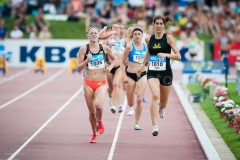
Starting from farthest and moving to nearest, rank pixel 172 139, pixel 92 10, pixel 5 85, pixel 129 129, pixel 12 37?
1. pixel 92 10
2. pixel 12 37
3. pixel 5 85
4. pixel 129 129
5. pixel 172 139

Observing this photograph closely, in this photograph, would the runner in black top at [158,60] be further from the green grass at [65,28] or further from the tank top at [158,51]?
the green grass at [65,28]

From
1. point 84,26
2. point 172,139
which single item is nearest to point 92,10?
point 84,26

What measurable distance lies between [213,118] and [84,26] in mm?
21981

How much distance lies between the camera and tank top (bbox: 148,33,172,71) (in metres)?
12.5

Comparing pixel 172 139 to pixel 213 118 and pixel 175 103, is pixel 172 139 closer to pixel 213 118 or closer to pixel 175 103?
pixel 213 118

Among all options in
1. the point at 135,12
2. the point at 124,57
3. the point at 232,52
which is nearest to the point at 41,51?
the point at 135,12

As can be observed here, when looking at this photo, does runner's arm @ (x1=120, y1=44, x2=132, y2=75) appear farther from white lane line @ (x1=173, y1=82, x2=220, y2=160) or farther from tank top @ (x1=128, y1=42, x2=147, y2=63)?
white lane line @ (x1=173, y1=82, x2=220, y2=160)

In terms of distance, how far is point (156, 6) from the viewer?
3634 centimetres

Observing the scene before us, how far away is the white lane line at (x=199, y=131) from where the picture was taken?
11.0m

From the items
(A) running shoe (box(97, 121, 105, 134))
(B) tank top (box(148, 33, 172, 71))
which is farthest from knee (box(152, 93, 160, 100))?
(A) running shoe (box(97, 121, 105, 134))

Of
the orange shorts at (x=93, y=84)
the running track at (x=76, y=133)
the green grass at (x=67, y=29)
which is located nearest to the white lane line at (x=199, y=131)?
the running track at (x=76, y=133)

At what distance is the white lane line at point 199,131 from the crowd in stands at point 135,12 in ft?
45.3

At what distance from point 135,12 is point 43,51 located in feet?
18.6

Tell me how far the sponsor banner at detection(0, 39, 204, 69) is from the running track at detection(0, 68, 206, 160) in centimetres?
1102
